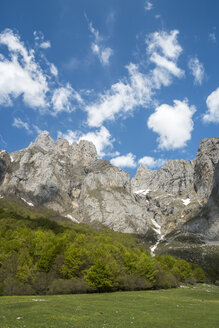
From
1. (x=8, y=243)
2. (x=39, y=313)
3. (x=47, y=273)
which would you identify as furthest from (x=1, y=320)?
(x=8, y=243)

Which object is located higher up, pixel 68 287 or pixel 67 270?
pixel 67 270

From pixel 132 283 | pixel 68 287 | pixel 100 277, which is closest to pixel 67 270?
pixel 68 287

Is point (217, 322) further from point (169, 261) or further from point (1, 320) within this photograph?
point (169, 261)

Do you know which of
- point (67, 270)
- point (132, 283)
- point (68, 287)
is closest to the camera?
point (68, 287)

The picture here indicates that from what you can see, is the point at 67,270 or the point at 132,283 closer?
the point at 67,270

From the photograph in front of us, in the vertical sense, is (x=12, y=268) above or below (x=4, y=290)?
above

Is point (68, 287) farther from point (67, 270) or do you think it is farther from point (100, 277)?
point (100, 277)

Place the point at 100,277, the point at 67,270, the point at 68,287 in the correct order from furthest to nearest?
the point at 67,270, the point at 100,277, the point at 68,287

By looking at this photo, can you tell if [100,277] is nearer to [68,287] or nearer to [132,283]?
[68,287]

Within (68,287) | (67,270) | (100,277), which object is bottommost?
(68,287)

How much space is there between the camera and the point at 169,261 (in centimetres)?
10219

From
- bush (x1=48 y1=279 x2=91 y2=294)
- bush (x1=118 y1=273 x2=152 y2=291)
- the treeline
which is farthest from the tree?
bush (x1=118 y1=273 x2=152 y2=291)

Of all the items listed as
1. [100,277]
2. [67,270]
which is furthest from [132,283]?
[67,270]

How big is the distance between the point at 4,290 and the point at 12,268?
8.67 meters
